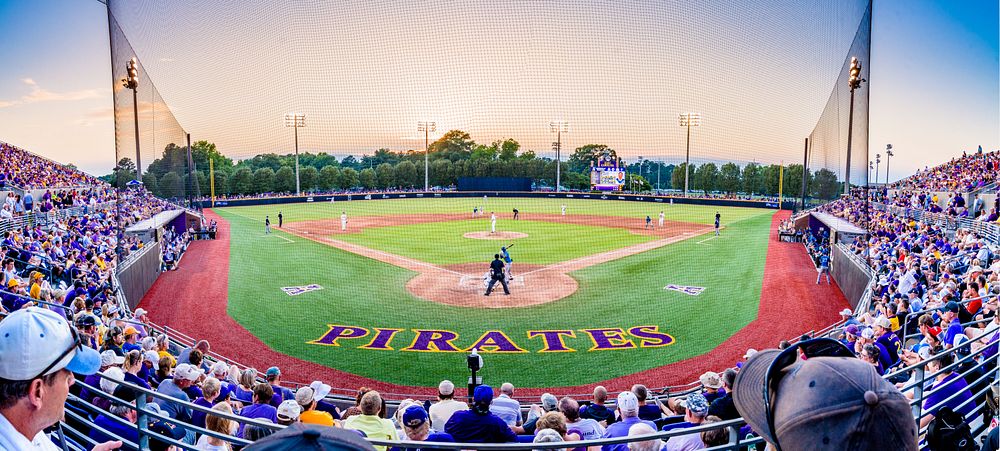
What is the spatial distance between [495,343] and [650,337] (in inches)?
151

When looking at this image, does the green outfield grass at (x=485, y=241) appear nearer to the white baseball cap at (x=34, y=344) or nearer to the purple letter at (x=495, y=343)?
the purple letter at (x=495, y=343)

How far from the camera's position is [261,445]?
157cm

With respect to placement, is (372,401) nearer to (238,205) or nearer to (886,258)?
(886,258)

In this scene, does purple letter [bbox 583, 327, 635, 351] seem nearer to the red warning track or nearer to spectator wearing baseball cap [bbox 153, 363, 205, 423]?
the red warning track

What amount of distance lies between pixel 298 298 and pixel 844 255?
17.5 m

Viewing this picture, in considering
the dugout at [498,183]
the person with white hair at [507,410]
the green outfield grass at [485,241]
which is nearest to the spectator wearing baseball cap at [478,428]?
the person with white hair at [507,410]

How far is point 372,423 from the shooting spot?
495 cm

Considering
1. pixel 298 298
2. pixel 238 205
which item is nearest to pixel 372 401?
pixel 298 298

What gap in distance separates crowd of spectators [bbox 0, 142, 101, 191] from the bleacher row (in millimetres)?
11297

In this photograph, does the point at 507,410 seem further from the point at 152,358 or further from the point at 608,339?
the point at 608,339

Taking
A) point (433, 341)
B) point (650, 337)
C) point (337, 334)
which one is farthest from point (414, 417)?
point (650, 337)

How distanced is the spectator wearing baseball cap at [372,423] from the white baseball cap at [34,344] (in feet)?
9.44

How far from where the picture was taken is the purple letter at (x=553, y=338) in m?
12.9

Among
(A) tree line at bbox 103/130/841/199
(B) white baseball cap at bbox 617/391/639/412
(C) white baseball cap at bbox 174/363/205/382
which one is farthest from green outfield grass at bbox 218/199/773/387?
(A) tree line at bbox 103/130/841/199
